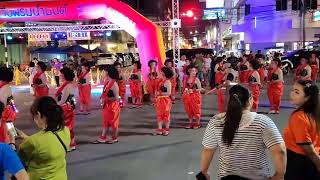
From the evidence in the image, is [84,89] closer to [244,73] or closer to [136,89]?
[136,89]

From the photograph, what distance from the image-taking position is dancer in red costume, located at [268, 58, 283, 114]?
1306 centimetres

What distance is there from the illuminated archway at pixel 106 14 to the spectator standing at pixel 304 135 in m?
12.3

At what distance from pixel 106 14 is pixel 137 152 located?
8396 millimetres

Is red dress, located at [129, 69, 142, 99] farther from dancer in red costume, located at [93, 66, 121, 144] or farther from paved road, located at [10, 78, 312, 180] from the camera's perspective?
dancer in red costume, located at [93, 66, 121, 144]

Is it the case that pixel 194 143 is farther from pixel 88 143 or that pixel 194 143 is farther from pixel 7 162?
pixel 7 162

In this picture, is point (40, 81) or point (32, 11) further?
point (32, 11)

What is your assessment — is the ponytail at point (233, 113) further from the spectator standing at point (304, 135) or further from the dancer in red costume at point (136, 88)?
the dancer in red costume at point (136, 88)

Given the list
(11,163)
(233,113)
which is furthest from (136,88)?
(11,163)

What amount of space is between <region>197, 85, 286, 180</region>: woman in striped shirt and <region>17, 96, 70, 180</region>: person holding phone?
4.11ft

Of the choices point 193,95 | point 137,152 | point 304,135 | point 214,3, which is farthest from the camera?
point 214,3

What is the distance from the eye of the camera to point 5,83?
28.5 feet

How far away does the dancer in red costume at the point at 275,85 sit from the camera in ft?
42.9

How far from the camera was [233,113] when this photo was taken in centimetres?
324

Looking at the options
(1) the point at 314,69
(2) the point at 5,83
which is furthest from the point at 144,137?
(1) the point at 314,69
